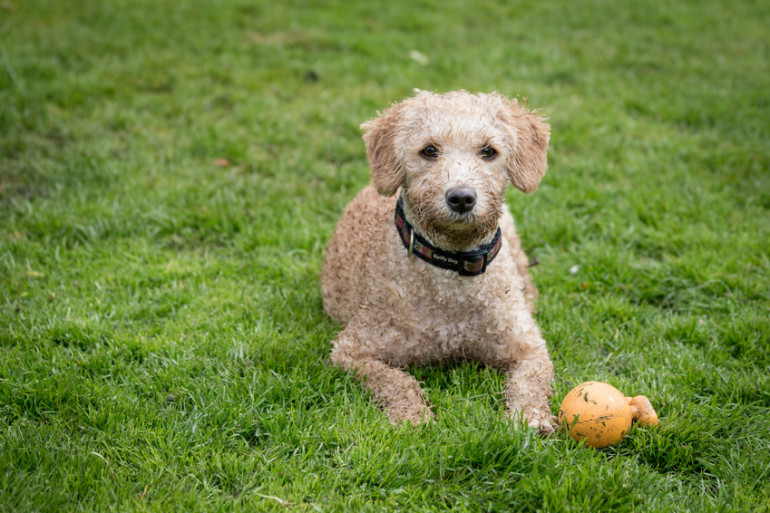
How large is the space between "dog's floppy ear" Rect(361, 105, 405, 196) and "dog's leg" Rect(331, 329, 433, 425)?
94cm

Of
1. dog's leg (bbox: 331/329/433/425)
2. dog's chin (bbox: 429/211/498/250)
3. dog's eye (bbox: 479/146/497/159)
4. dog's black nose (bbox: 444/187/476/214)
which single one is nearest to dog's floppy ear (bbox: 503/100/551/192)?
dog's eye (bbox: 479/146/497/159)

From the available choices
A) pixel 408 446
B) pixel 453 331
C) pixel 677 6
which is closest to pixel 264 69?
pixel 453 331

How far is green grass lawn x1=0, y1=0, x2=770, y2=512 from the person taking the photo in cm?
311

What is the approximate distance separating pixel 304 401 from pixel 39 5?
9570 millimetres

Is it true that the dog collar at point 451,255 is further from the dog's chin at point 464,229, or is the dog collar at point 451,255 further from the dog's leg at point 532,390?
the dog's leg at point 532,390

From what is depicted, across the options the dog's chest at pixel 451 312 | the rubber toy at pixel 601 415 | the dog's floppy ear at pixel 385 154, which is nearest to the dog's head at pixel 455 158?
the dog's floppy ear at pixel 385 154

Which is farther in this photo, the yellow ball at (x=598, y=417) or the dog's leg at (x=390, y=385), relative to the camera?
the dog's leg at (x=390, y=385)

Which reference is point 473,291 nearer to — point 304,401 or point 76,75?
point 304,401

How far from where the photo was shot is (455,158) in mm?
3516

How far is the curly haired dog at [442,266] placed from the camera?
138 inches

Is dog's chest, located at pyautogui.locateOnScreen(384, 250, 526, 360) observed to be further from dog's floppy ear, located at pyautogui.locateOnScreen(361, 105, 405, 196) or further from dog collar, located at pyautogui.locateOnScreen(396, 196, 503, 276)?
dog's floppy ear, located at pyautogui.locateOnScreen(361, 105, 405, 196)

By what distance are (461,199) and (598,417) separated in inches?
49.6

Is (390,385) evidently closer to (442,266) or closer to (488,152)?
(442,266)

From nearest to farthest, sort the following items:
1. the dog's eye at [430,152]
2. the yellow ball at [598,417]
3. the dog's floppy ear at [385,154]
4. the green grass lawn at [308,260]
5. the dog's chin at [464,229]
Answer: the green grass lawn at [308,260] < the yellow ball at [598,417] < the dog's chin at [464,229] < the dog's eye at [430,152] < the dog's floppy ear at [385,154]
